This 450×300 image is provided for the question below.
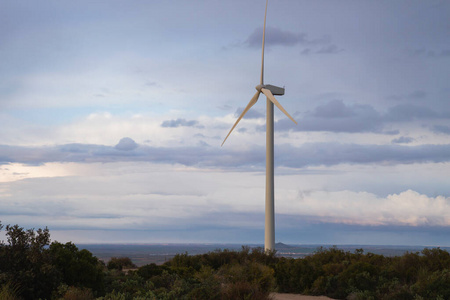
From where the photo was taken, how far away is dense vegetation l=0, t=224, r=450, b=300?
1752 centimetres

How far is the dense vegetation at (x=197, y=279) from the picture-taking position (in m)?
17.5

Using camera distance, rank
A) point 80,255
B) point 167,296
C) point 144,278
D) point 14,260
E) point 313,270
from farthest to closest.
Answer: point 313,270 → point 144,278 → point 80,255 → point 14,260 → point 167,296

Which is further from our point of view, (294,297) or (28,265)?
(294,297)

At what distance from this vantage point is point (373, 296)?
21828 millimetres

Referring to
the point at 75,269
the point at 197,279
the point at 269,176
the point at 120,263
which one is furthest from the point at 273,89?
the point at 75,269

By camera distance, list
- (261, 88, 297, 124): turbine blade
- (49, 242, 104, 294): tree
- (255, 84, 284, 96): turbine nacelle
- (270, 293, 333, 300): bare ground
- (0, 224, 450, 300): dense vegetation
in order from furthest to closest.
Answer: (255, 84, 284, 96): turbine nacelle
(261, 88, 297, 124): turbine blade
(270, 293, 333, 300): bare ground
(49, 242, 104, 294): tree
(0, 224, 450, 300): dense vegetation

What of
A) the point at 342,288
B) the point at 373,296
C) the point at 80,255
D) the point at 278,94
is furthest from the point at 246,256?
the point at 278,94

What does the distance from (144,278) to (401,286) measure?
11.9m

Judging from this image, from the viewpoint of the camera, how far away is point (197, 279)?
2181 centimetres

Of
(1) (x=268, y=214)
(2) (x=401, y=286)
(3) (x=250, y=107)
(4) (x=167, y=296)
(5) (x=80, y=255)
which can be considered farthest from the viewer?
(3) (x=250, y=107)

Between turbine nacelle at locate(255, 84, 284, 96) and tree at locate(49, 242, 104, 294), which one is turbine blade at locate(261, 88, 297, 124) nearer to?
turbine nacelle at locate(255, 84, 284, 96)

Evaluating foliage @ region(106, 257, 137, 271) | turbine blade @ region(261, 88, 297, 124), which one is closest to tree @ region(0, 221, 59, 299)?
foliage @ region(106, 257, 137, 271)

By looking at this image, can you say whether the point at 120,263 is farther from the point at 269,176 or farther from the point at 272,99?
the point at 272,99

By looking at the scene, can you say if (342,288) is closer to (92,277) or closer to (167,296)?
(167,296)
